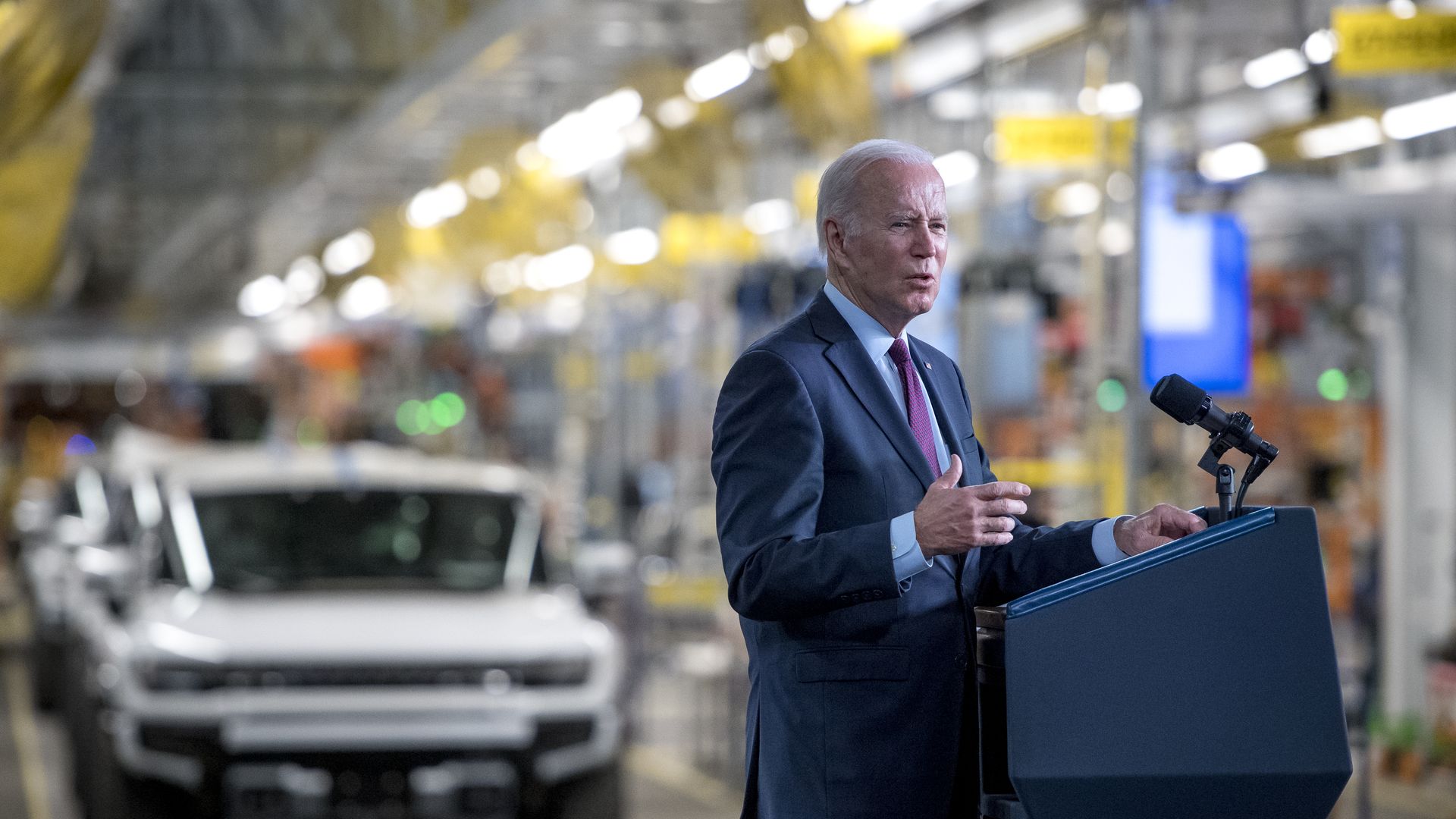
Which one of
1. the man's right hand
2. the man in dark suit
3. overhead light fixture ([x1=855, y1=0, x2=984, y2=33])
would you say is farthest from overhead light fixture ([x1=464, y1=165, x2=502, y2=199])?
the man's right hand

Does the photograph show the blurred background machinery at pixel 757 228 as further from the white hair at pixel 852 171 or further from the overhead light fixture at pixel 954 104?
the white hair at pixel 852 171

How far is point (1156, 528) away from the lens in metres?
2.76

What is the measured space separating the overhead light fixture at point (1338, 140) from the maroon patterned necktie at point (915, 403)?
12.1m

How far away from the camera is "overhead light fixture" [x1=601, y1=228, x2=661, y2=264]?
20297 mm

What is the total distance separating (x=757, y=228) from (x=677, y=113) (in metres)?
6.07

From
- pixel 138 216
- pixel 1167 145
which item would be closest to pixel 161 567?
pixel 1167 145

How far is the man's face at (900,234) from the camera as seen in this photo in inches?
110

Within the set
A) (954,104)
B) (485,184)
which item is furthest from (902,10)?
(485,184)

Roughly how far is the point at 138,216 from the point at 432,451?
527 inches

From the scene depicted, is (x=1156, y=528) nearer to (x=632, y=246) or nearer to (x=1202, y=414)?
(x=1202, y=414)

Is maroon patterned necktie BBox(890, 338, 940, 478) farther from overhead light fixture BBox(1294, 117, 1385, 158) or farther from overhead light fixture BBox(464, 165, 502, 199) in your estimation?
overhead light fixture BBox(464, 165, 502, 199)

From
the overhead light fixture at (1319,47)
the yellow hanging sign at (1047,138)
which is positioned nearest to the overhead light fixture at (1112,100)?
the yellow hanging sign at (1047,138)

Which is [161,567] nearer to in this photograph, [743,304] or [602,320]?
[743,304]

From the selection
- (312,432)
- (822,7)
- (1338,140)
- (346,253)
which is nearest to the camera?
(822,7)
